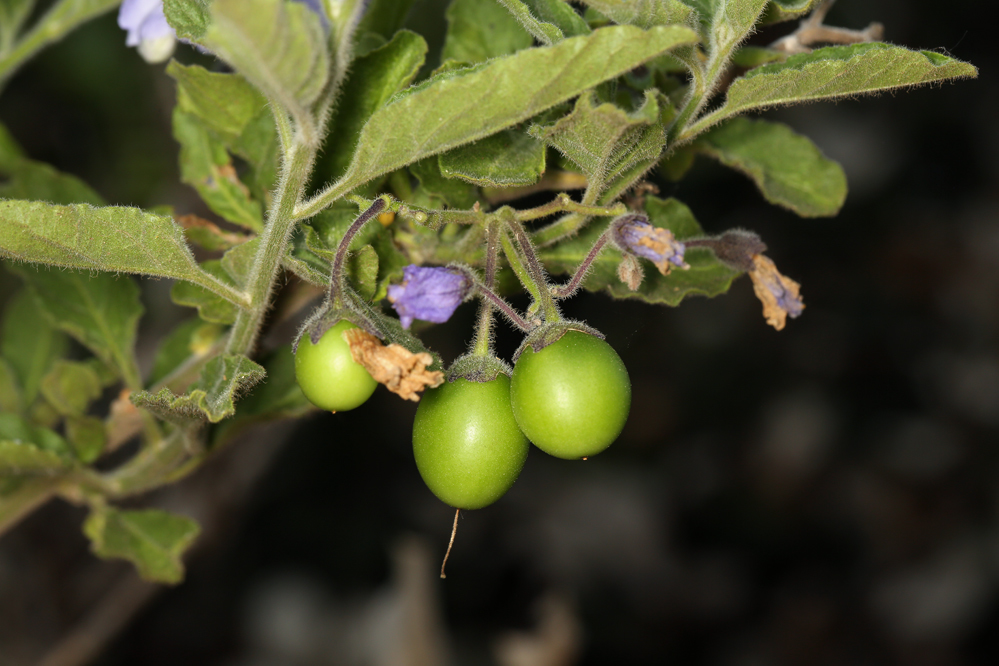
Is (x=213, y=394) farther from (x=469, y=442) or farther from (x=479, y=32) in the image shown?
(x=479, y=32)

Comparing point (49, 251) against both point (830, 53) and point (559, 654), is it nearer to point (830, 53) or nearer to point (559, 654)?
point (830, 53)

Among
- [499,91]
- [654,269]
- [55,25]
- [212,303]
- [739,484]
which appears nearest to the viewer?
[499,91]

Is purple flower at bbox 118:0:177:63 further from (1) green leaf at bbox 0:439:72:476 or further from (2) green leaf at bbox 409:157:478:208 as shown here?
(1) green leaf at bbox 0:439:72:476

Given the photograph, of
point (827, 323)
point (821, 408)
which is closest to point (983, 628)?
point (821, 408)

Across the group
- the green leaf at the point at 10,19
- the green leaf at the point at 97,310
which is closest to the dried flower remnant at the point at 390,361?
the green leaf at the point at 97,310

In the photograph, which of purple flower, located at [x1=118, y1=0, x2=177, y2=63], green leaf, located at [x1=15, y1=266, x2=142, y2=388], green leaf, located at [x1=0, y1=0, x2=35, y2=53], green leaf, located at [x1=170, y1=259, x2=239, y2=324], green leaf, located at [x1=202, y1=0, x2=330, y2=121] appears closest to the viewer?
green leaf, located at [x1=202, y1=0, x2=330, y2=121]

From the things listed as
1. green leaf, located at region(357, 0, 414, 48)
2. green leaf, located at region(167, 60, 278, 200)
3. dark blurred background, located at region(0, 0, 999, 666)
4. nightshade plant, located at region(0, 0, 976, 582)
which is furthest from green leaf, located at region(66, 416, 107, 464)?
dark blurred background, located at region(0, 0, 999, 666)

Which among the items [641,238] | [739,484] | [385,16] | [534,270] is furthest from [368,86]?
[739,484]
